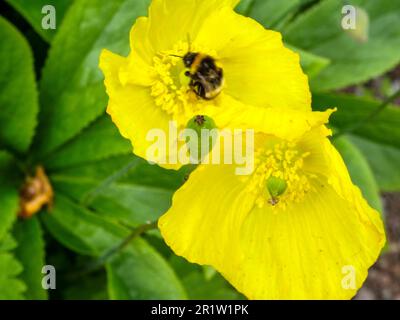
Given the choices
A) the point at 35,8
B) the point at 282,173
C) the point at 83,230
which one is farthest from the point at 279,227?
the point at 35,8

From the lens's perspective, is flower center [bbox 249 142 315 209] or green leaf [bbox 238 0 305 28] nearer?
flower center [bbox 249 142 315 209]

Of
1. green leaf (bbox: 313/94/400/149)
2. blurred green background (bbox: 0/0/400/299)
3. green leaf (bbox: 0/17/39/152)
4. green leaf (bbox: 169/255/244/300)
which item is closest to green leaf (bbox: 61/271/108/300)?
blurred green background (bbox: 0/0/400/299)

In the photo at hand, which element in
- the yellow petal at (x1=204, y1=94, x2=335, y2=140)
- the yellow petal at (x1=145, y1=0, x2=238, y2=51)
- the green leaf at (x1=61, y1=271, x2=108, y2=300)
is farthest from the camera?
the green leaf at (x1=61, y1=271, x2=108, y2=300)

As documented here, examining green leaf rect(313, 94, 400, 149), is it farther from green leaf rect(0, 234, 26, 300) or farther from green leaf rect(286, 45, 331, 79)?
green leaf rect(0, 234, 26, 300)

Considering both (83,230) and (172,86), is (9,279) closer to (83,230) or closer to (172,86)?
(83,230)

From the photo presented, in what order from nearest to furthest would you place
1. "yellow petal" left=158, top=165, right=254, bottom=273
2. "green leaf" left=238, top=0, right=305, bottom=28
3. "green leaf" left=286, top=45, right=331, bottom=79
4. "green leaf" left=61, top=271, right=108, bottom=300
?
"yellow petal" left=158, top=165, right=254, bottom=273 < "green leaf" left=286, top=45, right=331, bottom=79 < "green leaf" left=238, top=0, right=305, bottom=28 < "green leaf" left=61, top=271, right=108, bottom=300

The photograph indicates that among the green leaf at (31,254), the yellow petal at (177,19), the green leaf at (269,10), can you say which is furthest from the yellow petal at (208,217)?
the green leaf at (269,10)
